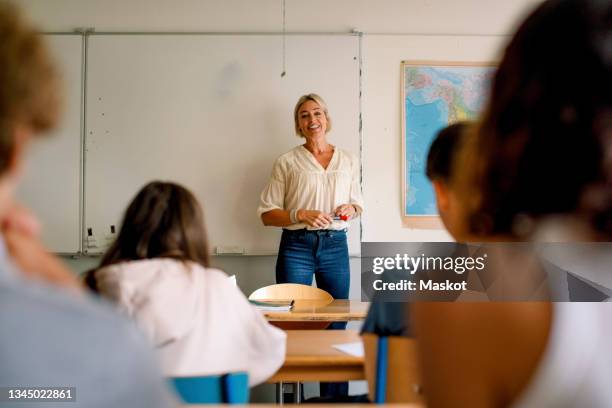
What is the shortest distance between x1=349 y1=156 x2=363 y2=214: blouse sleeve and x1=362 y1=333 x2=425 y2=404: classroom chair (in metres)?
2.04

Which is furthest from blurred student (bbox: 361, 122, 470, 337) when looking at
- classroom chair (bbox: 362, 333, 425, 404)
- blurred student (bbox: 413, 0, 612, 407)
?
blurred student (bbox: 413, 0, 612, 407)

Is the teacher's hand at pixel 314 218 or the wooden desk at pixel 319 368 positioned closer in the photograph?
the wooden desk at pixel 319 368

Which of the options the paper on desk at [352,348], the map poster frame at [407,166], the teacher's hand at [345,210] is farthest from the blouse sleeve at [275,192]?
the paper on desk at [352,348]

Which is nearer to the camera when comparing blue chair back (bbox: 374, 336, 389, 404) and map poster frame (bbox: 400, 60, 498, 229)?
blue chair back (bbox: 374, 336, 389, 404)

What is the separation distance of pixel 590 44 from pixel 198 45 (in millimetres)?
3477

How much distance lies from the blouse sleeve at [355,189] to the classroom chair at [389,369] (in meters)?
2.04

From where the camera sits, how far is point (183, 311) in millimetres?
1294

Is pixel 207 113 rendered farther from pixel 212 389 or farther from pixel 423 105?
pixel 212 389

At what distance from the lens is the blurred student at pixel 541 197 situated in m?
0.45

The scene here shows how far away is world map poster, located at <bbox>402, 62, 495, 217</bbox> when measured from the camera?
3.67m

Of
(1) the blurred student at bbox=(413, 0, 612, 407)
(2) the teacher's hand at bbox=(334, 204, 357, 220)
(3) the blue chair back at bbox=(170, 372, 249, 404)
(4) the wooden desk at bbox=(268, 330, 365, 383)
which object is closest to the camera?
(1) the blurred student at bbox=(413, 0, 612, 407)

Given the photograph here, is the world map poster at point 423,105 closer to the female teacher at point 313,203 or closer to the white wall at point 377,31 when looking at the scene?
the white wall at point 377,31

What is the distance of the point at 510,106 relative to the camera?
456 millimetres

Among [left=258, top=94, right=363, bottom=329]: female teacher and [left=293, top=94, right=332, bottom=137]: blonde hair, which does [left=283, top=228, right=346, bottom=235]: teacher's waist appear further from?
[left=293, top=94, right=332, bottom=137]: blonde hair
